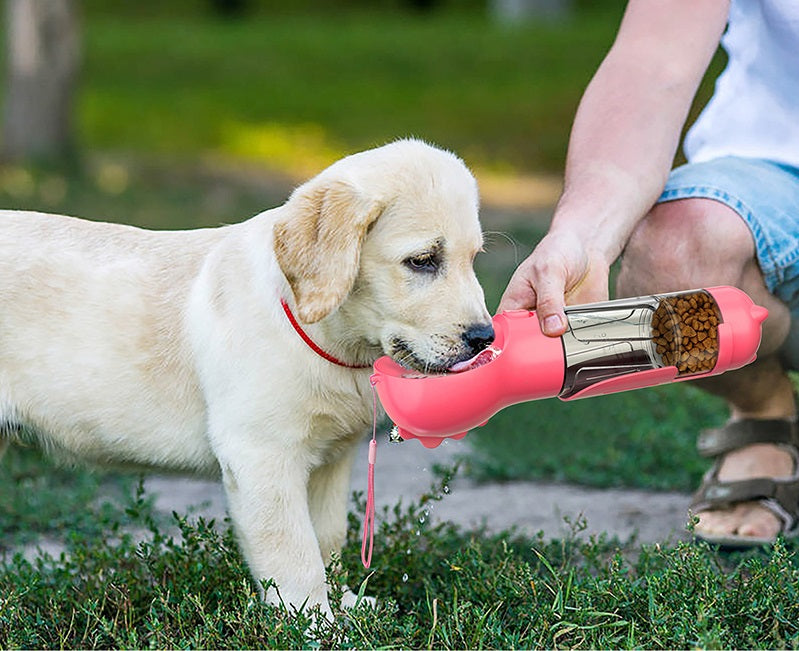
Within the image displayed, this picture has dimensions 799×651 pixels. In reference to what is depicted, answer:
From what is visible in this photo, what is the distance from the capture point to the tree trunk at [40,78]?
10117 mm

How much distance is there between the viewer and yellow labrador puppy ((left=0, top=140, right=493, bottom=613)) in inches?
104

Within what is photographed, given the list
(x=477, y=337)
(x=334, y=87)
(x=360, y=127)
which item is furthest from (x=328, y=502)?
(x=334, y=87)

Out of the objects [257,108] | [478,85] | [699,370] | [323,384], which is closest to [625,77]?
[699,370]

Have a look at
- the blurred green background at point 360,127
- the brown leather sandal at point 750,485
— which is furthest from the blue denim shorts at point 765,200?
the blurred green background at point 360,127

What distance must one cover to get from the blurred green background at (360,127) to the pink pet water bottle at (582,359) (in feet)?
1.54

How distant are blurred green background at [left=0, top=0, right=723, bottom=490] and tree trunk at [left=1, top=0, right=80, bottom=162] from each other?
139 mm

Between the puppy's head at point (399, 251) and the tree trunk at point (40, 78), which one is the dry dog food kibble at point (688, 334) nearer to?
the puppy's head at point (399, 251)

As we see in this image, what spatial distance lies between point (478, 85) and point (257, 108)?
319cm

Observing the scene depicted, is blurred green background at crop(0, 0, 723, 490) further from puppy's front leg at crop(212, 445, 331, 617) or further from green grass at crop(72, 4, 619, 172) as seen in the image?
puppy's front leg at crop(212, 445, 331, 617)

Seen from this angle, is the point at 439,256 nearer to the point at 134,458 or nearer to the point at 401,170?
the point at 401,170

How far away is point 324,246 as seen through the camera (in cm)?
264

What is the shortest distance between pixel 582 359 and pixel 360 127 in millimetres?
11469

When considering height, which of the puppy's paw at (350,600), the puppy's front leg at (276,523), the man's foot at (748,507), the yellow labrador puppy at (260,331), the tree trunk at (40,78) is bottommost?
the tree trunk at (40,78)

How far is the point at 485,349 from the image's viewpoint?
260cm
